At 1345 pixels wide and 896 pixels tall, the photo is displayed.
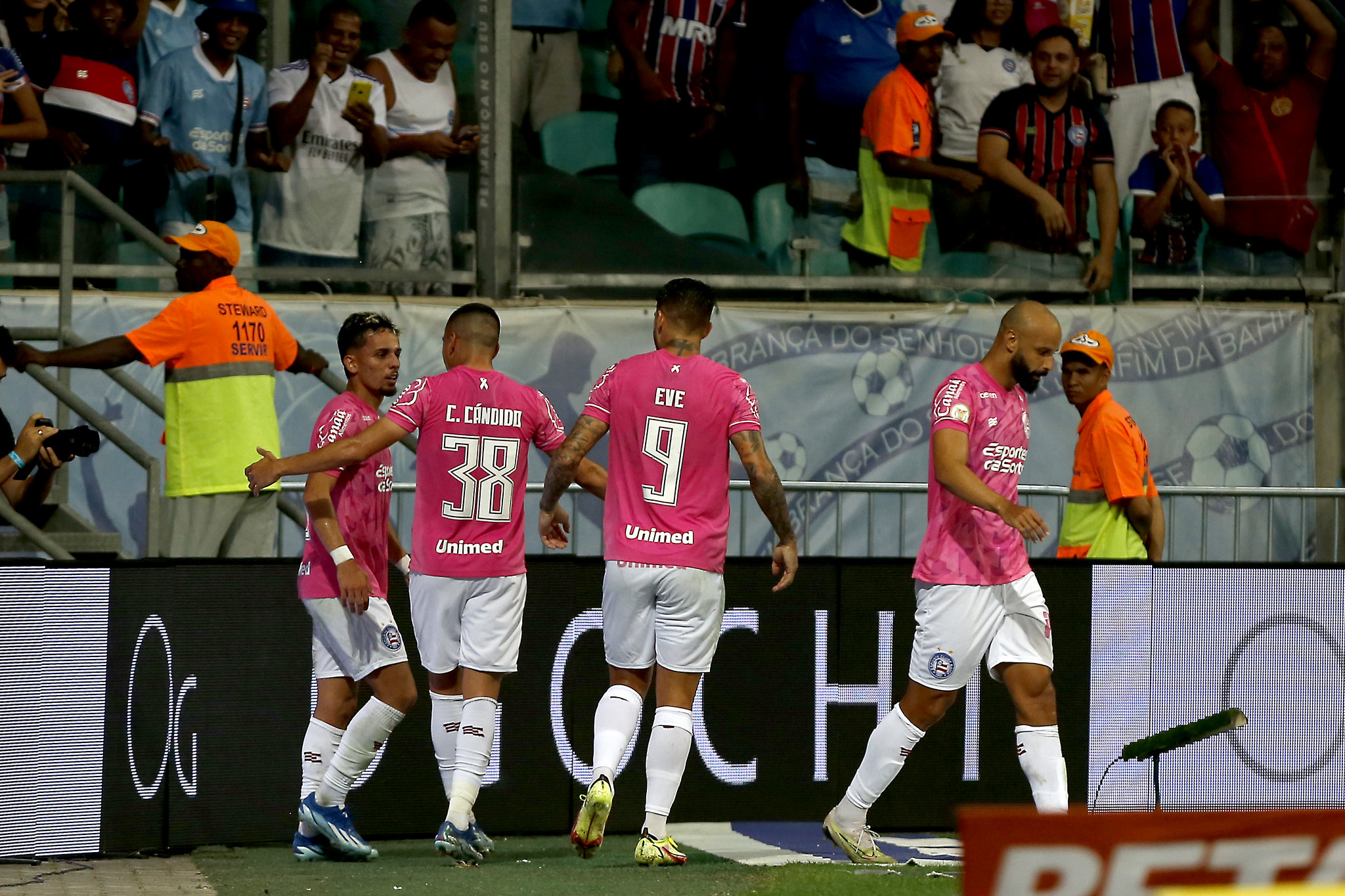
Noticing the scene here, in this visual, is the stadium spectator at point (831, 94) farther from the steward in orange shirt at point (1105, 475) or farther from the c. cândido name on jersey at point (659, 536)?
the c. cândido name on jersey at point (659, 536)

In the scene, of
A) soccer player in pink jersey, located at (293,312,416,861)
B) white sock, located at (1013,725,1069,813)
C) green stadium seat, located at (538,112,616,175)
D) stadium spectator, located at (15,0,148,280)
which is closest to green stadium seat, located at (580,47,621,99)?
green stadium seat, located at (538,112,616,175)

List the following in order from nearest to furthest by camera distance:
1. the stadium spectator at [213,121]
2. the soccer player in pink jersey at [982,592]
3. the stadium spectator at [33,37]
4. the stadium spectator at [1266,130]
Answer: the soccer player in pink jersey at [982,592]
the stadium spectator at [213,121]
the stadium spectator at [33,37]
the stadium spectator at [1266,130]

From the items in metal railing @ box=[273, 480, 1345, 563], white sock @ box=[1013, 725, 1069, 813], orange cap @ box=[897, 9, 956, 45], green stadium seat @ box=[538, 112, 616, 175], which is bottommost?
white sock @ box=[1013, 725, 1069, 813]

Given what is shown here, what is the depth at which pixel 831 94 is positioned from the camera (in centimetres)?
1219

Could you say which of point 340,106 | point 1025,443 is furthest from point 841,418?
point 1025,443

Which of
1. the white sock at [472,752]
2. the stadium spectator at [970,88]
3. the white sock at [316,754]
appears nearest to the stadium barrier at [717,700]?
the white sock at [316,754]

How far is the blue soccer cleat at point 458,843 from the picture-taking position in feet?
21.6

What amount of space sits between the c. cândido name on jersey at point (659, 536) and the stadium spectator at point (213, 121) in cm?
502

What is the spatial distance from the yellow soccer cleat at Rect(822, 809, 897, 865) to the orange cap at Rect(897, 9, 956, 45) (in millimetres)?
6995

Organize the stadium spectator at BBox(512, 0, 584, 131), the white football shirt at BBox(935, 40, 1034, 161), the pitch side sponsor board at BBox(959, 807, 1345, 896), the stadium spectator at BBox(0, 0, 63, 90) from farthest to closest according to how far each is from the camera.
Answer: the white football shirt at BBox(935, 40, 1034, 161) < the stadium spectator at BBox(512, 0, 584, 131) < the stadium spectator at BBox(0, 0, 63, 90) < the pitch side sponsor board at BBox(959, 807, 1345, 896)

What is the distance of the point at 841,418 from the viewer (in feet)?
39.2

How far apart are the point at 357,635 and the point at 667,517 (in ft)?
4.49

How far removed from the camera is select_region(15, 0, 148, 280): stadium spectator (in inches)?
396

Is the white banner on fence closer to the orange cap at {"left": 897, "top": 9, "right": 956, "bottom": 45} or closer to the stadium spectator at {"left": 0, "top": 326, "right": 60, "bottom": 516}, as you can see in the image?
the orange cap at {"left": 897, "top": 9, "right": 956, "bottom": 45}
